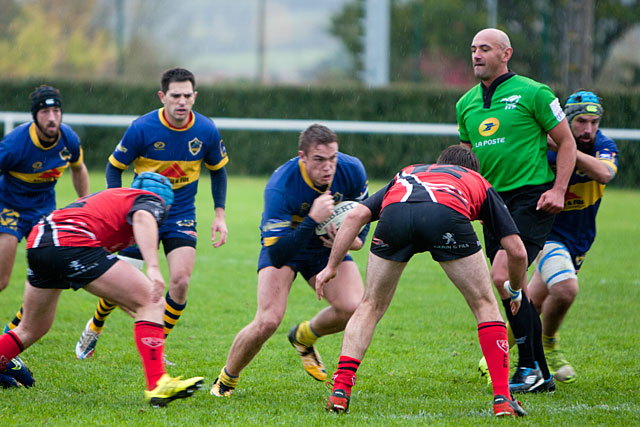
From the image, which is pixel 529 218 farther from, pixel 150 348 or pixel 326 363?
pixel 150 348

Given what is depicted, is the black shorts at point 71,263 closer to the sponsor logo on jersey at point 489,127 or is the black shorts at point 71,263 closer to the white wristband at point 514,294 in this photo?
the white wristband at point 514,294

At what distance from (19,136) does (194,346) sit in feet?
7.99

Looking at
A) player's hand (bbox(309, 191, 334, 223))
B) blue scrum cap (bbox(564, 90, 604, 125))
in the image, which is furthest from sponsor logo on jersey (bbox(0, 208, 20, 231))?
blue scrum cap (bbox(564, 90, 604, 125))

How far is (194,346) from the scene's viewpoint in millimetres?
6734

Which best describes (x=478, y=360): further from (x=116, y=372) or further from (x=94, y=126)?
(x=94, y=126)

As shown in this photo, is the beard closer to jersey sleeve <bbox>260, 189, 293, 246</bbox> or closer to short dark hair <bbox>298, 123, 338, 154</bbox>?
short dark hair <bbox>298, 123, 338, 154</bbox>

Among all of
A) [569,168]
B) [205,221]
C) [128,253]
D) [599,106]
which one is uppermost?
[599,106]

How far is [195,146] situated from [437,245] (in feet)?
9.34

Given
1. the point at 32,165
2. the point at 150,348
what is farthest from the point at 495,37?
the point at 32,165

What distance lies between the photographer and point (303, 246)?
5.19 meters

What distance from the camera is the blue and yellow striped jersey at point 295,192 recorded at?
5.32 meters

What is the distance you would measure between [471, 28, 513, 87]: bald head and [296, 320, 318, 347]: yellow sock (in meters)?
2.30

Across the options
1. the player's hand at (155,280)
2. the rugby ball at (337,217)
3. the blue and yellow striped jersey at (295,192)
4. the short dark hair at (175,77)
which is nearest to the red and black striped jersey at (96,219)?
the player's hand at (155,280)

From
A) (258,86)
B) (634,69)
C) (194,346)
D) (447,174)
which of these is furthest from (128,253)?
(634,69)
